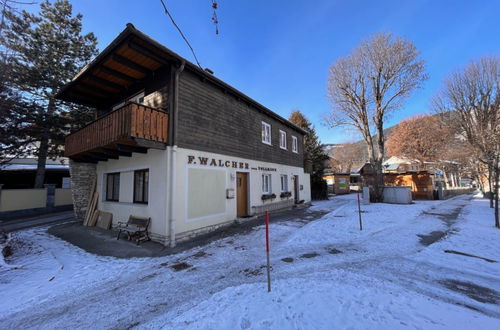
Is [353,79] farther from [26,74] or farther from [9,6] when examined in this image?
[26,74]

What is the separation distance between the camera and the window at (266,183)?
1246 cm

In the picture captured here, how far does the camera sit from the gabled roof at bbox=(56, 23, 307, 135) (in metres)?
6.60

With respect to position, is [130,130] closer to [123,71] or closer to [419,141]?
[123,71]

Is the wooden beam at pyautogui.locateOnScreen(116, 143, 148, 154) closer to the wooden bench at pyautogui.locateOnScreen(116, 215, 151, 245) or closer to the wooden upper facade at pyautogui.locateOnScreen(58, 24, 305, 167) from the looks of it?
the wooden upper facade at pyautogui.locateOnScreen(58, 24, 305, 167)

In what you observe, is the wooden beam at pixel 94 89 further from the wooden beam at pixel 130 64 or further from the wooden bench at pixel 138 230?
the wooden bench at pixel 138 230

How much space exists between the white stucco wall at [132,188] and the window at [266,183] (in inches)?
257

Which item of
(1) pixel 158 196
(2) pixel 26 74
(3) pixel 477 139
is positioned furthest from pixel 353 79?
(2) pixel 26 74

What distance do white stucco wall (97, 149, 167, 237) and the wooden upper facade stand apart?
1.74 feet

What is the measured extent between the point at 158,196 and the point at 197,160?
1.88 meters

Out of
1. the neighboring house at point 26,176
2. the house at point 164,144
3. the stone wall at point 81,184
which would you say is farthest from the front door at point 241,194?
the neighboring house at point 26,176

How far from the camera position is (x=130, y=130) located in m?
6.08

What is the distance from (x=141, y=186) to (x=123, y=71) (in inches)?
182

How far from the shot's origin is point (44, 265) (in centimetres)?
560

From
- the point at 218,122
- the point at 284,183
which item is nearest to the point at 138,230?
the point at 218,122
